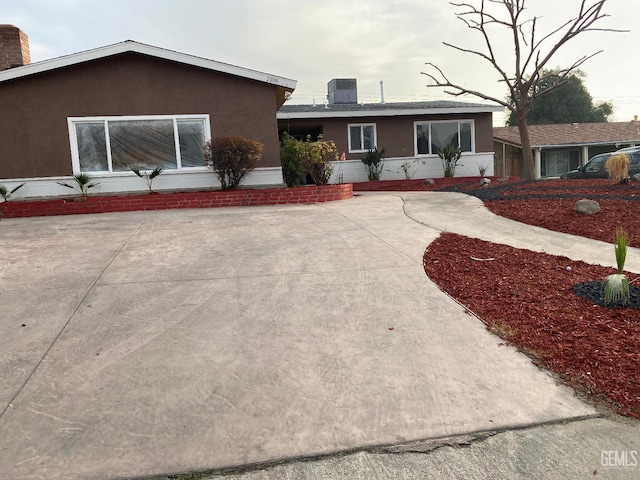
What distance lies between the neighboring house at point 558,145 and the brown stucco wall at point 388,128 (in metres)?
10.4

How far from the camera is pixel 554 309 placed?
457 cm

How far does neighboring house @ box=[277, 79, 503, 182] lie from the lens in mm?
18969

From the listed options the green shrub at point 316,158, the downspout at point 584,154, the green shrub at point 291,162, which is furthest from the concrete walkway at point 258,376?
the downspout at point 584,154

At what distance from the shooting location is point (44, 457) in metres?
2.57

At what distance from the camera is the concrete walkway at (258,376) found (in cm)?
264

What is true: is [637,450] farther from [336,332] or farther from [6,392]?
[6,392]

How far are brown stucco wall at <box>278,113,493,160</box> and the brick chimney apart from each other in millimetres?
8826

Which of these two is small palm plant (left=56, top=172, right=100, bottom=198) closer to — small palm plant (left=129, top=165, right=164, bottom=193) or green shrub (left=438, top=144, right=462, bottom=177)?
small palm plant (left=129, top=165, right=164, bottom=193)

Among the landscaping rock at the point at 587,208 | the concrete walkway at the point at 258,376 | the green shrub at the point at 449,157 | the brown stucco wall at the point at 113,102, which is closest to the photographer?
the concrete walkway at the point at 258,376

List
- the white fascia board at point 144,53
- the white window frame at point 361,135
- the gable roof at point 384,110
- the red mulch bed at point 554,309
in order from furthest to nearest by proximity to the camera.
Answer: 1. the white window frame at point 361,135
2. the gable roof at point 384,110
3. the white fascia board at point 144,53
4. the red mulch bed at point 554,309

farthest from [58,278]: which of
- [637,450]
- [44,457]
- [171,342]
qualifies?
[637,450]

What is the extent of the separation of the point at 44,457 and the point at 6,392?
85 centimetres

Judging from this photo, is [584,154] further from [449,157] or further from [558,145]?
[449,157]

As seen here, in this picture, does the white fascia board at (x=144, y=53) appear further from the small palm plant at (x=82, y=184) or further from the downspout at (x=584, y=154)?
the downspout at (x=584, y=154)
